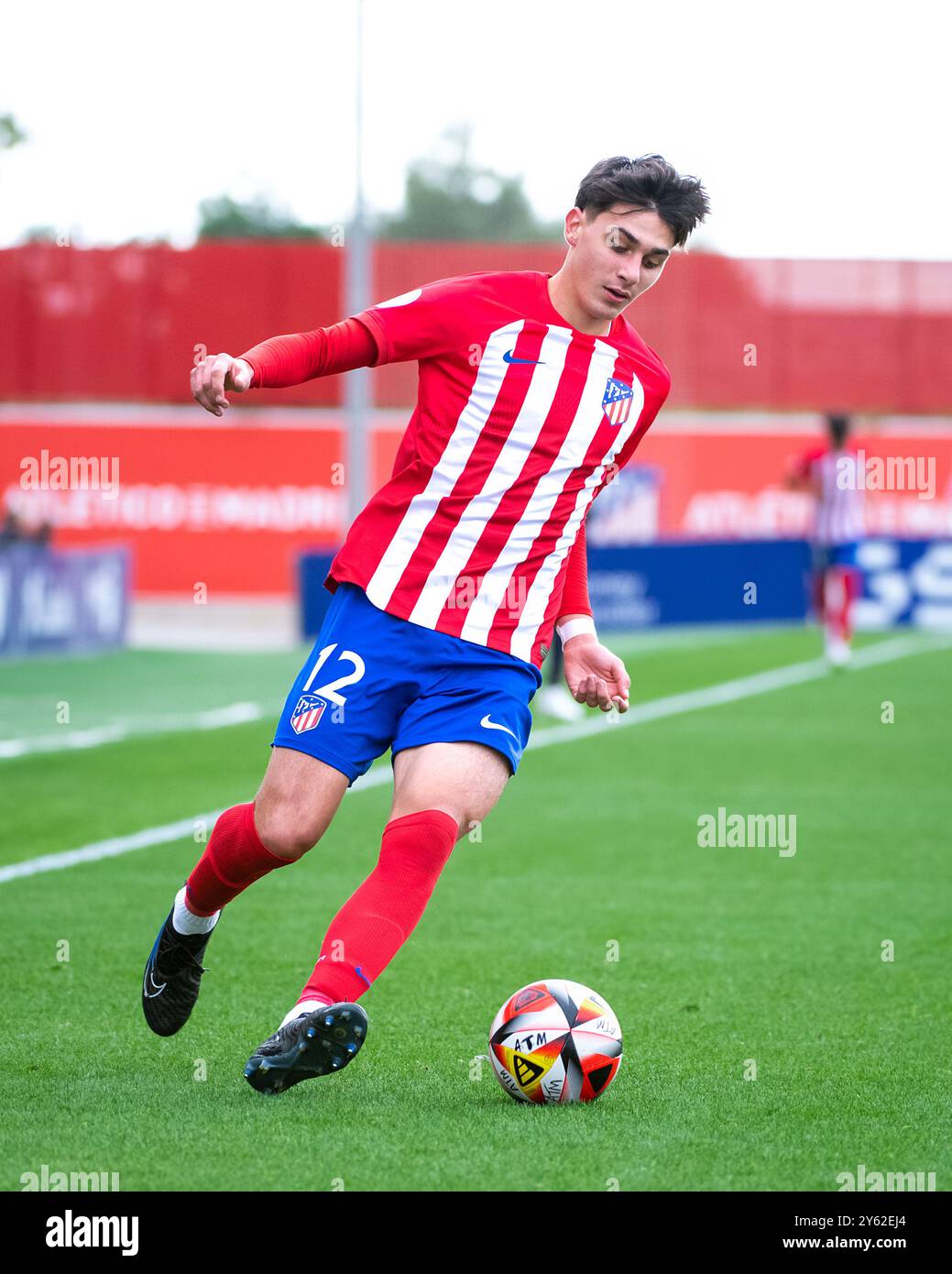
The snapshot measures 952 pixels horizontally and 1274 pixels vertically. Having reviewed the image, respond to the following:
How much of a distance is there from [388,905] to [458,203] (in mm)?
80483

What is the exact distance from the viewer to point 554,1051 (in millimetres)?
4418

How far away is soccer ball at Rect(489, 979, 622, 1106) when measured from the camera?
14.5 ft

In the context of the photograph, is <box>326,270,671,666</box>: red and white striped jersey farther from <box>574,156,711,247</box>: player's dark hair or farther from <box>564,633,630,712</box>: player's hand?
<box>574,156,711,247</box>: player's dark hair

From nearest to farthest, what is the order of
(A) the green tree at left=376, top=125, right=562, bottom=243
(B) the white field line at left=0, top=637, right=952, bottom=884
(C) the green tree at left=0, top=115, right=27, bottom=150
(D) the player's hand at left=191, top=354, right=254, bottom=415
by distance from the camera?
1. (D) the player's hand at left=191, top=354, right=254, bottom=415
2. (B) the white field line at left=0, top=637, right=952, bottom=884
3. (C) the green tree at left=0, top=115, right=27, bottom=150
4. (A) the green tree at left=376, top=125, right=562, bottom=243

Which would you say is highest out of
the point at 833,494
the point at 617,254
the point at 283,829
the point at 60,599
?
the point at 617,254

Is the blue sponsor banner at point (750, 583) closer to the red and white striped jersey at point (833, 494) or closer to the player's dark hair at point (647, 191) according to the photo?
the red and white striped jersey at point (833, 494)

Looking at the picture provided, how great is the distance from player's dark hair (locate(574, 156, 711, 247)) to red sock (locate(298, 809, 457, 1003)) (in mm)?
1453

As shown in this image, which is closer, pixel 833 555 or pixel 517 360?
pixel 517 360

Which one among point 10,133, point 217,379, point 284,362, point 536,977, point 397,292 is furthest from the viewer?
point 397,292

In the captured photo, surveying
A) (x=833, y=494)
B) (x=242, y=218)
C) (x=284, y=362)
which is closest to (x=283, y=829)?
(x=284, y=362)

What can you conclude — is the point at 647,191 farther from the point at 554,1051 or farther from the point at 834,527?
the point at 834,527

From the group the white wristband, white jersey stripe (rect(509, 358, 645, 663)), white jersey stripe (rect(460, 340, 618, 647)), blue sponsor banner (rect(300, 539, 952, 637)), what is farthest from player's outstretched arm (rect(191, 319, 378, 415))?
blue sponsor banner (rect(300, 539, 952, 637))
